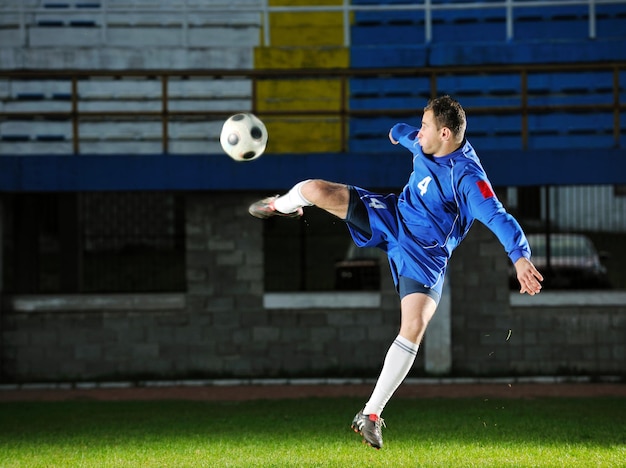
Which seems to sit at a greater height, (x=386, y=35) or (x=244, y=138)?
(x=386, y=35)

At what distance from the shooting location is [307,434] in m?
12.2

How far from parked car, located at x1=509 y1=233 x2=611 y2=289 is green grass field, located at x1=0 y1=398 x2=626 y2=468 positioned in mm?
3222

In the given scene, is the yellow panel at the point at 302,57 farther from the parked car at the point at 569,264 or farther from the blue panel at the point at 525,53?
the parked car at the point at 569,264

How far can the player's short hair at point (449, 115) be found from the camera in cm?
759

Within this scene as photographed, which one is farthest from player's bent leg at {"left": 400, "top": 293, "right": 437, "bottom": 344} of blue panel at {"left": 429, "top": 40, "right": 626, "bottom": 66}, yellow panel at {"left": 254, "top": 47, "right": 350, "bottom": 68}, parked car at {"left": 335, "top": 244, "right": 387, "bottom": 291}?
yellow panel at {"left": 254, "top": 47, "right": 350, "bottom": 68}

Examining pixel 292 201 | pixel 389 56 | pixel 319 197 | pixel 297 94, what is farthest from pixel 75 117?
pixel 319 197

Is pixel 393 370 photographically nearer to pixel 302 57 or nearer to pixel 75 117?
pixel 75 117

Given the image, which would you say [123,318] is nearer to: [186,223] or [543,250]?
[186,223]

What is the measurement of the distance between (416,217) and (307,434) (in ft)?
16.4

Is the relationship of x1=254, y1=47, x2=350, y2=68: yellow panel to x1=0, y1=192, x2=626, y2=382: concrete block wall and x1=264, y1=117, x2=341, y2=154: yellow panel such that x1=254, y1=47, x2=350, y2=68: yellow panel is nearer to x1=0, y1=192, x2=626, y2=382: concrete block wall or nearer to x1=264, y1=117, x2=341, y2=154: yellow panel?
x1=264, y1=117, x2=341, y2=154: yellow panel

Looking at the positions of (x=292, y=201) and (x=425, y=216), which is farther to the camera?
(x=292, y=201)

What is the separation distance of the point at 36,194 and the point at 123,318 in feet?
8.92

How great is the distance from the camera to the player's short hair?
24.9 feet

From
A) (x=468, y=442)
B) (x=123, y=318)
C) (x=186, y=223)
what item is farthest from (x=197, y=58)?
(x=468, y=442)
